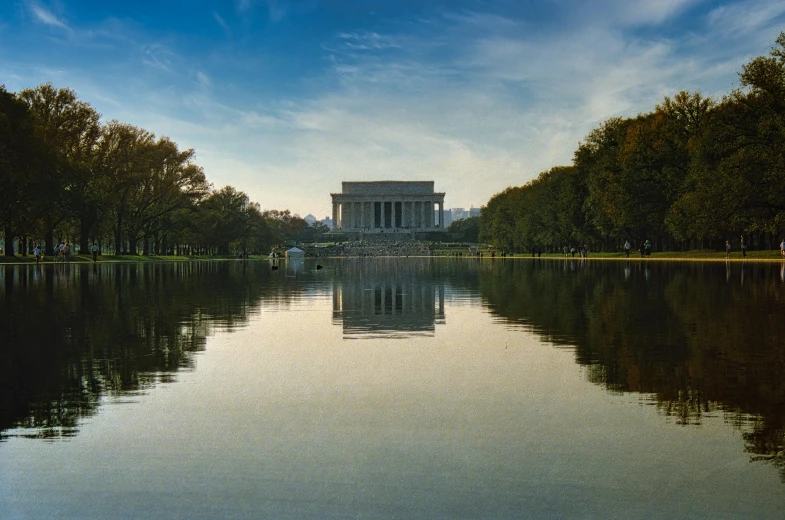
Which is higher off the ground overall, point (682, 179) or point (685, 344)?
point (682, 179)

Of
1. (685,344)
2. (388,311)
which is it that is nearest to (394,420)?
(685,344)

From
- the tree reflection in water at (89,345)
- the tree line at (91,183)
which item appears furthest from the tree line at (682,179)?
the tree line at (91,183)

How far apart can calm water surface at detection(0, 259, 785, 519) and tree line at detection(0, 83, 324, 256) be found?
53717 millimetres

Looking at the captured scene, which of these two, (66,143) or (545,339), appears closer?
(545,339)

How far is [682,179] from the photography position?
73438 millimetres

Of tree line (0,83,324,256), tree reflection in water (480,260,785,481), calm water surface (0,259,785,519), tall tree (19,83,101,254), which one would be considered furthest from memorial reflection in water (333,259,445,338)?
tall tree (19,83,101,254)

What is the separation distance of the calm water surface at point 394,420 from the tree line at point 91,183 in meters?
53.7

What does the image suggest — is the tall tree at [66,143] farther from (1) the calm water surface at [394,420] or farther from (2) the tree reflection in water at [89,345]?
(1) the calm water surface at [394,420]

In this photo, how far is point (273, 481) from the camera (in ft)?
19.0

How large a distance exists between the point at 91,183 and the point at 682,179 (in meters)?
58.1

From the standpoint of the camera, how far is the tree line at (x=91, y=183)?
212 ft

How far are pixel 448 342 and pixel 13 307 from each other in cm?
1348

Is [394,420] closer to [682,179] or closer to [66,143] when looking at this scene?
[682,179]

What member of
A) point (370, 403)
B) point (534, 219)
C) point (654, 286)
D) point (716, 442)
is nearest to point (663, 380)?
point (716, 442)
